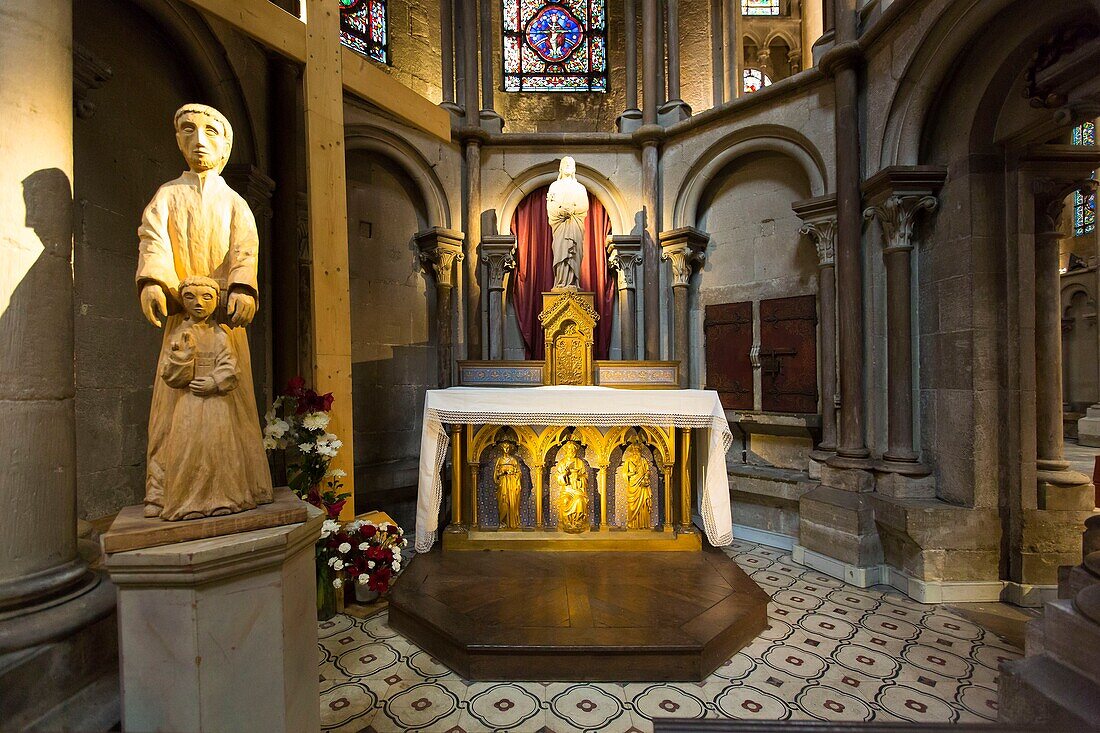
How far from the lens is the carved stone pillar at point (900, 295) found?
4.18 meters

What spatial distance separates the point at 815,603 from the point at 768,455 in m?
2.20

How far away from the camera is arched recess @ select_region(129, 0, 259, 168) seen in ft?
11.9

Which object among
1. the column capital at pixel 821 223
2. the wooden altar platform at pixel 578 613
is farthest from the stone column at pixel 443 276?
the column capital at pixel 821 223

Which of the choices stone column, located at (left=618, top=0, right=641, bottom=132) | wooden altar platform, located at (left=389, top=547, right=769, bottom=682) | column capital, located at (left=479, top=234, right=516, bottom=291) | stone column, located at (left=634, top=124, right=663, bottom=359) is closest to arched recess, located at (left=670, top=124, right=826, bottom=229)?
stone column, located at (left=634, top=124, right=663, bottom=359)

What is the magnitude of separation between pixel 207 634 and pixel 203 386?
852mm

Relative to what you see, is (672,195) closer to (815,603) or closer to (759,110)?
(759,110)

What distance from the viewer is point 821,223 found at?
197 inches

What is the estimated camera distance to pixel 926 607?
379 cm

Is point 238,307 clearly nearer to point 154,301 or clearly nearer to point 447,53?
point 154,301

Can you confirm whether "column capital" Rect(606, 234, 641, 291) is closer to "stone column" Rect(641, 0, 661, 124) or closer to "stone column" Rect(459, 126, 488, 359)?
"stone column" Rect(641, 0, 661, 124)

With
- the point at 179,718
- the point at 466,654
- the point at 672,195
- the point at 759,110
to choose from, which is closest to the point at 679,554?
the point at 466,654

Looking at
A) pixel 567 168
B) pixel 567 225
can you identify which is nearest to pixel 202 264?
pixel 567 225

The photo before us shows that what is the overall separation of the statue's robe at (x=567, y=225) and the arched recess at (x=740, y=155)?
167 cm

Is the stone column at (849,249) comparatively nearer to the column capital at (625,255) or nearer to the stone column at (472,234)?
the column capital at (625,255)
